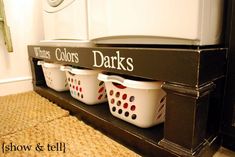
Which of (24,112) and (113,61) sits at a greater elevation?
(113,61)

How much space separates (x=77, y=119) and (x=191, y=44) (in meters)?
0.65

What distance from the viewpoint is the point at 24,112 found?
3.52 feet

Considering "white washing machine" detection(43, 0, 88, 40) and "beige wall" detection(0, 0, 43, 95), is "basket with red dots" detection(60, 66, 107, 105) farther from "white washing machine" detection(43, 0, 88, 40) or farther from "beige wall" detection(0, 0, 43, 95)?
"beige wall" detection(0, 0, 43, 95)

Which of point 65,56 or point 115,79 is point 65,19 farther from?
point 115,79

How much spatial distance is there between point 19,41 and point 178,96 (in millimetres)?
1374

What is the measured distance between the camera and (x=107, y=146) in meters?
0.72

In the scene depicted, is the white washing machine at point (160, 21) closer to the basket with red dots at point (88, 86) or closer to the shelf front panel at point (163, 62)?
the shelf front panel at point (163, 62)

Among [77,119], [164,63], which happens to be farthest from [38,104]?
[164,63]

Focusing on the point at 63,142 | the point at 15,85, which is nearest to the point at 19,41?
the point at 15,85

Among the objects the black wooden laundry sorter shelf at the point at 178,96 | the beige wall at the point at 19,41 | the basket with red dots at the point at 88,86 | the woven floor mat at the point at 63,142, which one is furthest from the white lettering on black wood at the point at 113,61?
the beige wall at the point at 19,41

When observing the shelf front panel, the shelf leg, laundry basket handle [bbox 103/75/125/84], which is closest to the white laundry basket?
the shelf front panel

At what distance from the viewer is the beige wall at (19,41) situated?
143 centimetres

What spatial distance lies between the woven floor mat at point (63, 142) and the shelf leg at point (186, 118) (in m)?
0.18

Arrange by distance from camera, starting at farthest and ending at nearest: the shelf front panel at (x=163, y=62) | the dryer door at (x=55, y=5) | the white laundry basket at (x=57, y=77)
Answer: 1. the white laundry basket at (x=57, y=77)
2. the dryer door at (x=55, y=5)
3. the shelf front panel at (x=163, y=62)
